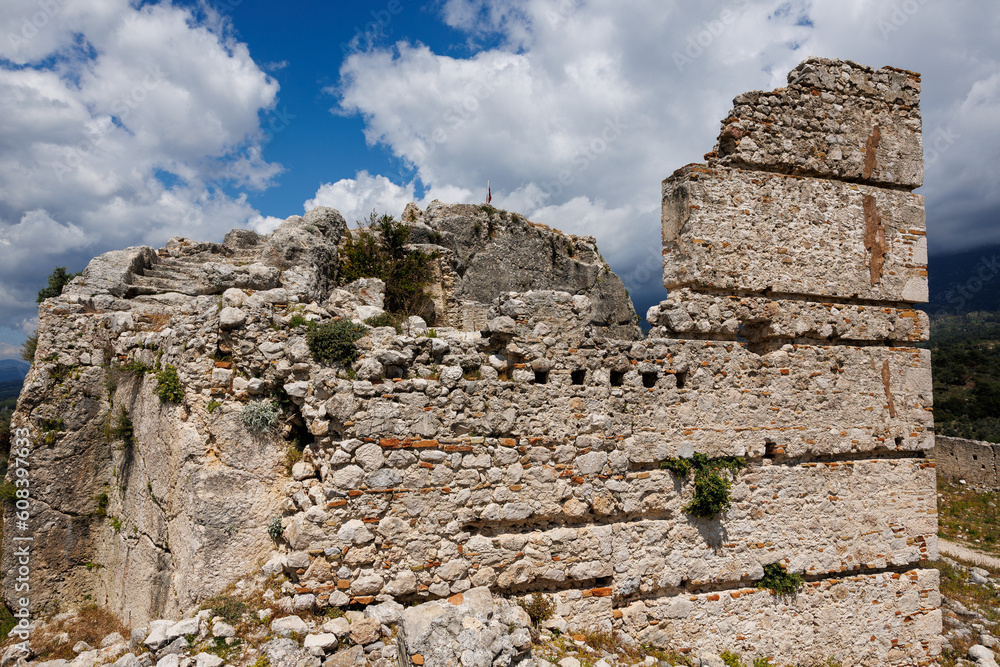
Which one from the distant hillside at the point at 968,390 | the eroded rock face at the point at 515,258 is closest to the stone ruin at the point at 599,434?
the eroded rock face at the point at 515,258

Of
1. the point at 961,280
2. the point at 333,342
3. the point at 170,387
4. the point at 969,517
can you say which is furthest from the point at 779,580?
the point at 961,280

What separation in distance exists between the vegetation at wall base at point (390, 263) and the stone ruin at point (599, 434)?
5451 millimetres

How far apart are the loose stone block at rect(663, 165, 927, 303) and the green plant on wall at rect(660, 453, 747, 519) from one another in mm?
2266

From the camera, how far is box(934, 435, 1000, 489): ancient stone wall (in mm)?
19062

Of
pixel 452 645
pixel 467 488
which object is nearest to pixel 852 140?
pixel 467 488

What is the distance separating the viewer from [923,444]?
7.47 m

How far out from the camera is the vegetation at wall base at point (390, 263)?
13.5 m

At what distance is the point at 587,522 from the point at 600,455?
81 centimetres

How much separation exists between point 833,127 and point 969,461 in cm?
1972

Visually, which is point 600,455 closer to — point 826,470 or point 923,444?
point 826,470

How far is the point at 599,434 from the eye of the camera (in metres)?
6.15

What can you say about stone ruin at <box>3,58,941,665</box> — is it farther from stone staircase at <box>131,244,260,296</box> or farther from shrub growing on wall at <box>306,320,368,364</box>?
stone staircase at <box>131,244,260,296</box>

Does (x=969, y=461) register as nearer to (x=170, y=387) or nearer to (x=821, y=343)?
(x=821, y=343)

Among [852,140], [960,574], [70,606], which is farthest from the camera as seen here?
[960,574]
